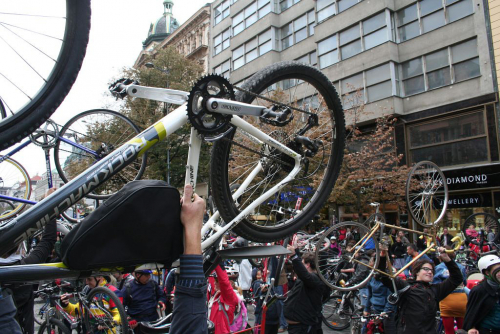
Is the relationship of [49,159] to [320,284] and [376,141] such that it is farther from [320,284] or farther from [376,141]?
[376,141]

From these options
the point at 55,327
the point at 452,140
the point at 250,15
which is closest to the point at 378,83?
the point at 452,140

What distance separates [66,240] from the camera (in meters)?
1.32

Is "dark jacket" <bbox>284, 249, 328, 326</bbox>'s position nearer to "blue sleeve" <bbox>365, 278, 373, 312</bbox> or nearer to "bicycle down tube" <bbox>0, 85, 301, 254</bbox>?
"blue sleeve" <bbox>365, 278, 373, 312</bbox>

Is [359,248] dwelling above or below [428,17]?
below

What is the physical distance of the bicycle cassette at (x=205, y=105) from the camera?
2.43m

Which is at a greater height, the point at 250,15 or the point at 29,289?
the point at 250,15

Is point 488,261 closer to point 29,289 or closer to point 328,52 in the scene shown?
point 29,289

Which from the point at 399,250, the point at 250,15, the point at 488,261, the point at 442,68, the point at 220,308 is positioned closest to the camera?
the point at 488,261

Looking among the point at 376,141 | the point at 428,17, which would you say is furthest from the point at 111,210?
the point at 428,17

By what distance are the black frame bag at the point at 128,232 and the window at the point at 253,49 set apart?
30.0 meters

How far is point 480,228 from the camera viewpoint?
1580cm

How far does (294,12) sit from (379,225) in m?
25.4

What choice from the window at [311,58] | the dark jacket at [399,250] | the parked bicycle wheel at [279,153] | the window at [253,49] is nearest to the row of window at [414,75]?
the window at [311,58]

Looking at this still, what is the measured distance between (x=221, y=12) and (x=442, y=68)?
22.4 m
